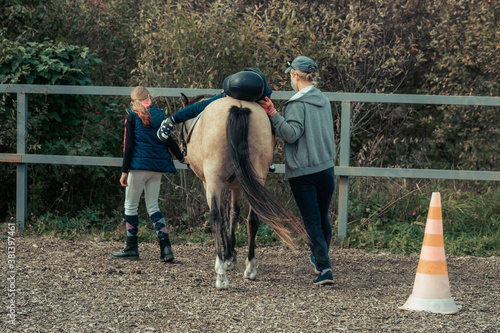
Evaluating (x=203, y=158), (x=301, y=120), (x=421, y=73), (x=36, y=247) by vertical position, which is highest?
(x=421, y=73)

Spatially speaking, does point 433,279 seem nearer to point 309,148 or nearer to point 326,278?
point 326,278

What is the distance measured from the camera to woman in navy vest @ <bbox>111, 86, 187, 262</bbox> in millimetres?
5277

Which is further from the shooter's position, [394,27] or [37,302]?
[394,27]

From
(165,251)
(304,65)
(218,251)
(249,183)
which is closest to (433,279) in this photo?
(249,183)

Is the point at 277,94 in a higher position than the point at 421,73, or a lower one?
lower

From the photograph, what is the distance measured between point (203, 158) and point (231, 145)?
350 millimetres

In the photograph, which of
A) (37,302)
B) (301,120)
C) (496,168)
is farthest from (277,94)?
(496,168)

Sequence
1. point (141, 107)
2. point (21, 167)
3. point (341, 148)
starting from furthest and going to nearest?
point (21, 167), point (341, 148), point (141, 107)

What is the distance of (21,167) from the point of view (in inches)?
264

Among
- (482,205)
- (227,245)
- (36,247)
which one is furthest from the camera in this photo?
(482,205)

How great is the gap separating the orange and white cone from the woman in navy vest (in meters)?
2.28

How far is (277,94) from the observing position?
20.3 feet

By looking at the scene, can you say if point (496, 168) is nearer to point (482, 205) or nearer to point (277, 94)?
point (482, 205)

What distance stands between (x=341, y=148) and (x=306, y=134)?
1694 millimetres
